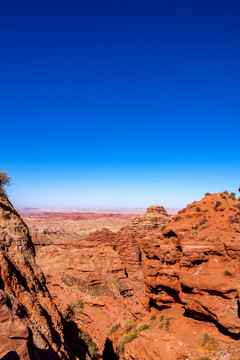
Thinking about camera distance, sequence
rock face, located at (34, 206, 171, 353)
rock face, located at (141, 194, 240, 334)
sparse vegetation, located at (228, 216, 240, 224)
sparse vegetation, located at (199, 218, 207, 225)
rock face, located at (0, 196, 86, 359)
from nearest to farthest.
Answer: rock face, located at (0, 196, 86, 359)
rock face, located at (141, 194, 240, 334)
sparse vegetation, located at (228, 216, 240, 224)
sparse vegetation, located at (199, 218, 207, 225)
rock face, located at (34, 206, 171, 353)

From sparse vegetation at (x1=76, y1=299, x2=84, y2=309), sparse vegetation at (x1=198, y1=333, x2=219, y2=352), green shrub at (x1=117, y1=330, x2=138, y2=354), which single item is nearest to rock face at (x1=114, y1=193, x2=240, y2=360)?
sparse vegetation at (x1=198, y1=333, x2=219, y2=352)

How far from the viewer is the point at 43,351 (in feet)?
23.6

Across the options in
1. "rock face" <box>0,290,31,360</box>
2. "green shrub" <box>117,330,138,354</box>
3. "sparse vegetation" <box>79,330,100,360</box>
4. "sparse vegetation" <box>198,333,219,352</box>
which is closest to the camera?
"rock face" <box>0,290,31,360</box>

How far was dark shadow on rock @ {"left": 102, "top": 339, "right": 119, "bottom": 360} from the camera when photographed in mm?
16753

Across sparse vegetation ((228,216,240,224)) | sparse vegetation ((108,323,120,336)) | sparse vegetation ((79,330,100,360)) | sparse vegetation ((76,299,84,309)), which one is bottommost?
sparse vegetation ((79,330,100,360))

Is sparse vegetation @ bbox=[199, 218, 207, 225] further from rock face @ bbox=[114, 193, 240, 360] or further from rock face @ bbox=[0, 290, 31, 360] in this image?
rock face @ bbox=[0, 290, 31, 360]

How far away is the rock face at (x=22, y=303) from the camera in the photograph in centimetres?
511

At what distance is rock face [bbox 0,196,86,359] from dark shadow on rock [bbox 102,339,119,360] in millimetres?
8893

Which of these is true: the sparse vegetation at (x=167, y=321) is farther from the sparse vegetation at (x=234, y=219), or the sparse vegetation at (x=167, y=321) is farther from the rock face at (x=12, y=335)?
the rock face at (x=12, y=335)

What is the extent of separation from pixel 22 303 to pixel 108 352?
1372cm

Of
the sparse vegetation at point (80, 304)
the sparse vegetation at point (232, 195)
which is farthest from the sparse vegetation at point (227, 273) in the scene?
the sparse vegetation at point (80, 304)

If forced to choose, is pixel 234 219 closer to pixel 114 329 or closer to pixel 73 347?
pixel 73 347

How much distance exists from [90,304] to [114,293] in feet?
17.9

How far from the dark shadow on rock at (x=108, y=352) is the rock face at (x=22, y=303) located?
889cm
